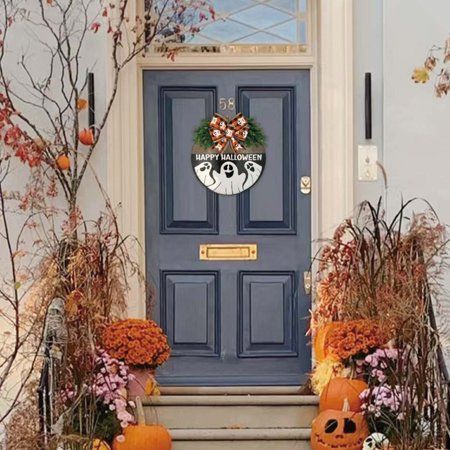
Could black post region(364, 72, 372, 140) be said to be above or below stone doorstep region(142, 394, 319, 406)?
above

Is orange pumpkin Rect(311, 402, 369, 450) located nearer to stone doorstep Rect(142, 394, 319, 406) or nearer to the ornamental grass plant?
the ornamental grass plant

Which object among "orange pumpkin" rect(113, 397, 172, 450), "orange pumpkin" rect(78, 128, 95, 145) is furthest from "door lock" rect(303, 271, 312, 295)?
"orange pumpkin" rect(78, 128, 95, 145)

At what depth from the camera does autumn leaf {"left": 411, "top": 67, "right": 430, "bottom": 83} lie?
6.19 meters

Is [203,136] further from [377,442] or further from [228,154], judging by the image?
[377,442]

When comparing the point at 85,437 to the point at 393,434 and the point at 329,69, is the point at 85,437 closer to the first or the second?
the point at 393,434

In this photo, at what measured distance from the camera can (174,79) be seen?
21.2 ft

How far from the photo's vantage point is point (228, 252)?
6449 mm

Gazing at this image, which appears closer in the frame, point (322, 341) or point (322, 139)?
point (322, 341)

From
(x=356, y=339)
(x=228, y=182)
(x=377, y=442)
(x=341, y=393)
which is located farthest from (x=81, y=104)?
(x=377, y=442)

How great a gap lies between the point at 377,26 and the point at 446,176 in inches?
40.8

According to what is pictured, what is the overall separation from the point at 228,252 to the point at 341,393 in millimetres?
1314

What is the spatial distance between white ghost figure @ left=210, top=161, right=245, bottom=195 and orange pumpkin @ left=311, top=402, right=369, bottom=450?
1686mm

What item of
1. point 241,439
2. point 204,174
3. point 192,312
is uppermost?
point 204,174

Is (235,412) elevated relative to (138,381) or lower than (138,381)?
lower
